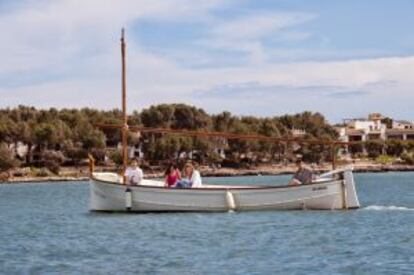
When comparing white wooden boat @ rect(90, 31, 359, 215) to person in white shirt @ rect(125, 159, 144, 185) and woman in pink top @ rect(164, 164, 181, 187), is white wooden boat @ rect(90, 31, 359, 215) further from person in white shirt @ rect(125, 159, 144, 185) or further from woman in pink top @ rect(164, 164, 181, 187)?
woman in pink top @ rect(164, 164, 181, 187)

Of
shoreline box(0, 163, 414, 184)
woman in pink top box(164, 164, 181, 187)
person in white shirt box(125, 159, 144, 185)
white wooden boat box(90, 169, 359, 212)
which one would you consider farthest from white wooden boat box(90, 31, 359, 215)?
shoreline box(0, 163, 414, 184)

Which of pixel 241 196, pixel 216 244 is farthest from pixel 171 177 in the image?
pixel 216 244

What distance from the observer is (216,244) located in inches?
1161

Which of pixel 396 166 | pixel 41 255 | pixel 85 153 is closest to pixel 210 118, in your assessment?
pixel 85 153

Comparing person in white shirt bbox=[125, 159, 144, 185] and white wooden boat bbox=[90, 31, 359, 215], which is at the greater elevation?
person in white shirt bbox=[125, 159, 144, 185]

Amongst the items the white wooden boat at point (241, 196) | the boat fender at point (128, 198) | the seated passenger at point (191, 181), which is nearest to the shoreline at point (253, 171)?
the boat fender at point (128, 198)

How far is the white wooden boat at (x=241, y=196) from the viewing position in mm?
38688

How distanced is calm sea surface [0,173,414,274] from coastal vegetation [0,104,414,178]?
99.5 m

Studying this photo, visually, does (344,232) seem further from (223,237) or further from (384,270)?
(384,270)

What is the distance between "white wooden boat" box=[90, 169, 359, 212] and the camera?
38688 mm

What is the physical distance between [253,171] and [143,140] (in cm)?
1893

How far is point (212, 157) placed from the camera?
161m

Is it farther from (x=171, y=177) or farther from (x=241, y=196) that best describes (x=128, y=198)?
(x=241, y=196)

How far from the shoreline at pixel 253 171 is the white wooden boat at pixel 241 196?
95.6 m
